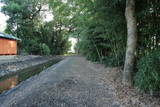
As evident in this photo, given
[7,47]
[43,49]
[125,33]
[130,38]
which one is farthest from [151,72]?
[43,49]

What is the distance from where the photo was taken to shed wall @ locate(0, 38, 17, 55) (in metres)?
14.0

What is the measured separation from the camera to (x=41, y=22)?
27516mm

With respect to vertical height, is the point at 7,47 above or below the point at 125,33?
below

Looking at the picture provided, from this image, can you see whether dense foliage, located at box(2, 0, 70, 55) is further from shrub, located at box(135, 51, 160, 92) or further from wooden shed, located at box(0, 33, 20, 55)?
shrub, located at box(135, 51, 160, 92)

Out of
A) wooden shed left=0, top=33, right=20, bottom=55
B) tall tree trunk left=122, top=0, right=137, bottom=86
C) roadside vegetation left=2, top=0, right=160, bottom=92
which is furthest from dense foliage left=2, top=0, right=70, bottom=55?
tall tree trunk left=122, top=0, right=137, bottom=86

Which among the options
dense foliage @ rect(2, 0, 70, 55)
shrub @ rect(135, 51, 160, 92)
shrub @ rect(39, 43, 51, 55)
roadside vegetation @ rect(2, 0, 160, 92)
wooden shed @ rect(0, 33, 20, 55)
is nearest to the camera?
shrub @ rect(135, 51, 160, 92)

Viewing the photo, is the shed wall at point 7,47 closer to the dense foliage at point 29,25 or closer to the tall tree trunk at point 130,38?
the dense foliage at point 29,25

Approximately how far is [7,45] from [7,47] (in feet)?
0.65

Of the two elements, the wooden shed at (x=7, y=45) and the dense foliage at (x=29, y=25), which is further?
the dense foliage at (x=29, y=25)

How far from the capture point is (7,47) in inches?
585

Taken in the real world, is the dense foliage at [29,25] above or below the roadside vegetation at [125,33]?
above

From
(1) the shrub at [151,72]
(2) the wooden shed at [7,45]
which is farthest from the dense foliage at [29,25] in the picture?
(1) the shrub at [151,72]

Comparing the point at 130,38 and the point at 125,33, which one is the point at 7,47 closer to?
the point at 125,33

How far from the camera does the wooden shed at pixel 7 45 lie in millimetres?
13969
